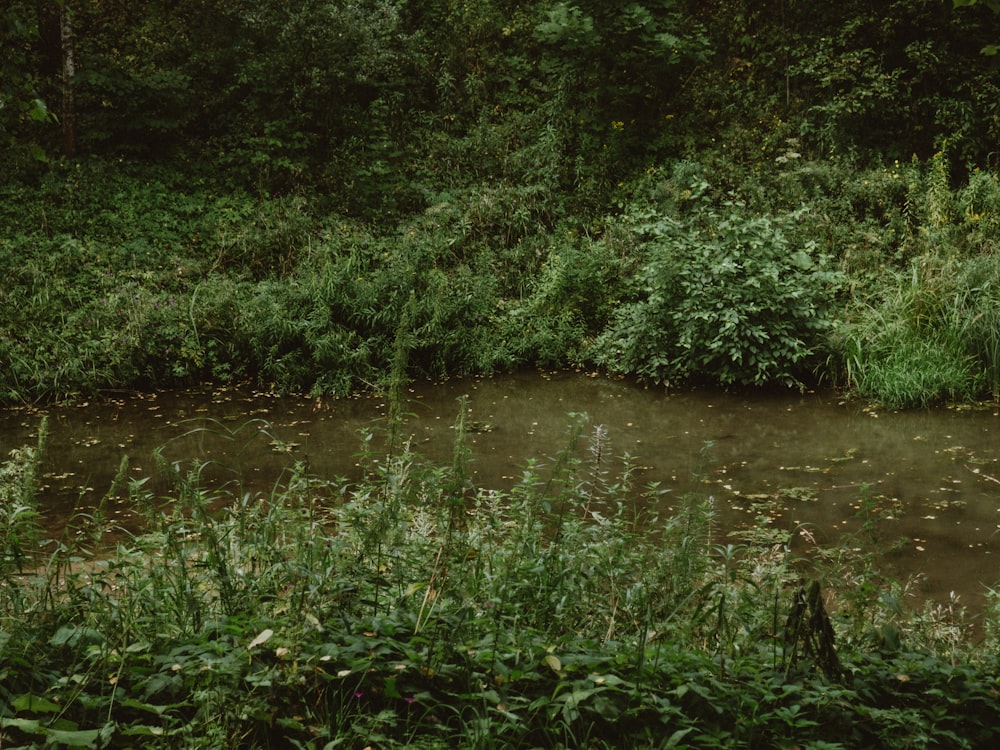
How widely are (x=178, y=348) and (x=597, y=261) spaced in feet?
17.5

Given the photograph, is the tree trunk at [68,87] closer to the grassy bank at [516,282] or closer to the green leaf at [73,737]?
the grassy bank at [516,282]

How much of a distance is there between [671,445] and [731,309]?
210 centimetres

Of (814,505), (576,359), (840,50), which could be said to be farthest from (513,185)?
(814,505)

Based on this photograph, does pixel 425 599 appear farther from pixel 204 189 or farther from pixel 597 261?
pixel 204 189

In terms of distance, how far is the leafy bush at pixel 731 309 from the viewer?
941 centimetres

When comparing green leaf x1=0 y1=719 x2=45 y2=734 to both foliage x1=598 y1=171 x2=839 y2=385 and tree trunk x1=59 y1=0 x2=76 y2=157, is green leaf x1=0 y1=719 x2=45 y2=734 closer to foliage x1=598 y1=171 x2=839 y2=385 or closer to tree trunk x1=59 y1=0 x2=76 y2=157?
foliage x1=598 y1=171 x2=839 y2=385

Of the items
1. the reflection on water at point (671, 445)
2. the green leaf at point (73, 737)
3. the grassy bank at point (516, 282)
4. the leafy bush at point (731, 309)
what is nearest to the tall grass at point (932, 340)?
the grassy bank at point (516, 282)

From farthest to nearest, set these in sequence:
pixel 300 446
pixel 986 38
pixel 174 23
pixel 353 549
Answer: pixel 174 23 < pixel 986 38 < pixel 300 446 < pixel 353 549

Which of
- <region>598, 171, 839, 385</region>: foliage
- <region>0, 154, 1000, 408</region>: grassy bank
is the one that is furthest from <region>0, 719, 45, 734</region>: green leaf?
<region>598, 171, 839, 385</region>: foliage

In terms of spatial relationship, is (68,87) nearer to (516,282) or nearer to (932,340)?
(516,282)

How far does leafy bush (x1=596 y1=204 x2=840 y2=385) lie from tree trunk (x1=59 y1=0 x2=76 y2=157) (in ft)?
30.6

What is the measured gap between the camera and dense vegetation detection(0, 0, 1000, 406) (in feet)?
31.9

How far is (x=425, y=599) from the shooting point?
2.84 metres

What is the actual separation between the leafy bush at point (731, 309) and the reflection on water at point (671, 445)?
0.37 meters
